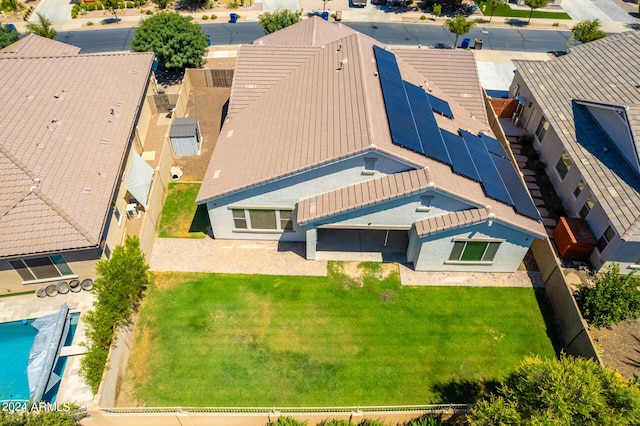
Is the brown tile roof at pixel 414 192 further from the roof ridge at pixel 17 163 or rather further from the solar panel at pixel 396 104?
the roof ridge at pixel 17 163

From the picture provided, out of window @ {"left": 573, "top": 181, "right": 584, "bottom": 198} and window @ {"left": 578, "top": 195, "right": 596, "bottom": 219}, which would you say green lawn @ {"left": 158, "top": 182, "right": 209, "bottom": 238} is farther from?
window @ {"left": 573, "top": 181, "right": 584, "bottom": 198}

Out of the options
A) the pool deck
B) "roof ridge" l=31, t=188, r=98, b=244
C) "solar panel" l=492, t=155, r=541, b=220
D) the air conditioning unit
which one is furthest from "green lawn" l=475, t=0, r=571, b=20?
the pool deck

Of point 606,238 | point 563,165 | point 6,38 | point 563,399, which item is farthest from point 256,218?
point 6,38

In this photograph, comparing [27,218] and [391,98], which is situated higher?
[391,98]

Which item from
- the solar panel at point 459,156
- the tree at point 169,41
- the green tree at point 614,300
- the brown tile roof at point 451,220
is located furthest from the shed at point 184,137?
the green tree at point 614,300

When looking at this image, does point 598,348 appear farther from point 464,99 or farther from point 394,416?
point 464,99

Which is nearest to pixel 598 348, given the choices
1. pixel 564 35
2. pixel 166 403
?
pixel 166 403

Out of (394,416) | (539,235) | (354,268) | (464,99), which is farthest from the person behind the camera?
(464,99)
